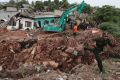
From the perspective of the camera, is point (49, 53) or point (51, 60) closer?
point (51, 60)

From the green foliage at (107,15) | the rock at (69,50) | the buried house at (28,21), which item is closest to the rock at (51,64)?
the rock at (69,50)

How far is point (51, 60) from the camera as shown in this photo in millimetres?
15820

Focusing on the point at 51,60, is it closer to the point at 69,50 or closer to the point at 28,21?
the point at 69,50

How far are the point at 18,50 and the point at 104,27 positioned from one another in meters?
7.30

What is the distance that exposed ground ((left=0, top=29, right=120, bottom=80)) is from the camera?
13586mm

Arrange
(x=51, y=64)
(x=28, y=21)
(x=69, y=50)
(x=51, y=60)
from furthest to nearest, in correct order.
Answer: (x=28, y=21) → (x=69, y=50) → (x=51, y=60) → (x=51, y=64)

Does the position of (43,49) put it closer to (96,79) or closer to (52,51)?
(52,51)

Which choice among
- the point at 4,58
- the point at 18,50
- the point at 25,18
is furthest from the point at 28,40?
the point at 25,18

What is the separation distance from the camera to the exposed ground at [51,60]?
1359cm

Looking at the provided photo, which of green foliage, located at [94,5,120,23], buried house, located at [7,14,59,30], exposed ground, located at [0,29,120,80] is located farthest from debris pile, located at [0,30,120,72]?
buried house, located at [7,14,59,30]

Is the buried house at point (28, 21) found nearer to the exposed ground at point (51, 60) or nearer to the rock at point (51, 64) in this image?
the exposed ground at point (51, 60)

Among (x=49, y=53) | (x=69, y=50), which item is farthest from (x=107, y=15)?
(x=49, y=53)

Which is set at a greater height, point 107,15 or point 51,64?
point 107,15

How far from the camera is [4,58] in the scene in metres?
16.2
